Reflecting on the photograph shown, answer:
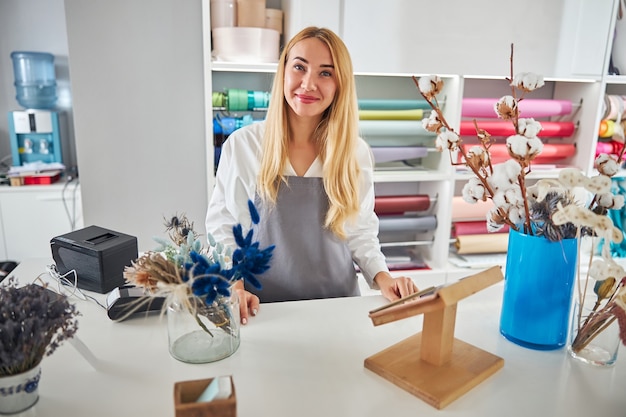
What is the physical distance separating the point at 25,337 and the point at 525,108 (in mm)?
2495

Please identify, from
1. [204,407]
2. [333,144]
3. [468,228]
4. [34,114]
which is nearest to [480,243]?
[468,228]

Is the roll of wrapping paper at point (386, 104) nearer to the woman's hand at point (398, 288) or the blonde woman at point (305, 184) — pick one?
the blonde woman at point (305, 184)

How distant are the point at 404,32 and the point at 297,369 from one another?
180 centimetres

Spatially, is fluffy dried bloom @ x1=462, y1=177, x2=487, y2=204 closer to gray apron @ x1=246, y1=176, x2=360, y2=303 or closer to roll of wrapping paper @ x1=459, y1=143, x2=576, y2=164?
gray apron @ x1=246, y1=176, x2=360, y2=303

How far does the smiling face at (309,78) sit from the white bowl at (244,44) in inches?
28.2

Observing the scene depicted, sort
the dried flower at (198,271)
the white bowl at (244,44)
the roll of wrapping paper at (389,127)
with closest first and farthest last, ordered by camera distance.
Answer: the dried flower at (198,271), the white bowl at (244,44), the roll of wrapping paper at (389,127)

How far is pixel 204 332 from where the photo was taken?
3.53 feet

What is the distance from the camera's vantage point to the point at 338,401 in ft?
3.00

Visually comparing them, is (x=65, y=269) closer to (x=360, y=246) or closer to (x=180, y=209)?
(x=360, y=246)

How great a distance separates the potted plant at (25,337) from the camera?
80 centimetres

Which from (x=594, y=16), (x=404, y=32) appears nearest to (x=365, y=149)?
(x=404, y=32)

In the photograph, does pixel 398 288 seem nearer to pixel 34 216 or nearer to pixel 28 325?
pixel 28 325

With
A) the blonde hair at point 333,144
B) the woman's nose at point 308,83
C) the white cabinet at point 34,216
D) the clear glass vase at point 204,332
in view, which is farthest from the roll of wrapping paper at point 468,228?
the white cabinet at point 34,216

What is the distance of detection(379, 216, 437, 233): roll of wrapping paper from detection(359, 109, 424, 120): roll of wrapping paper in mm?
524
